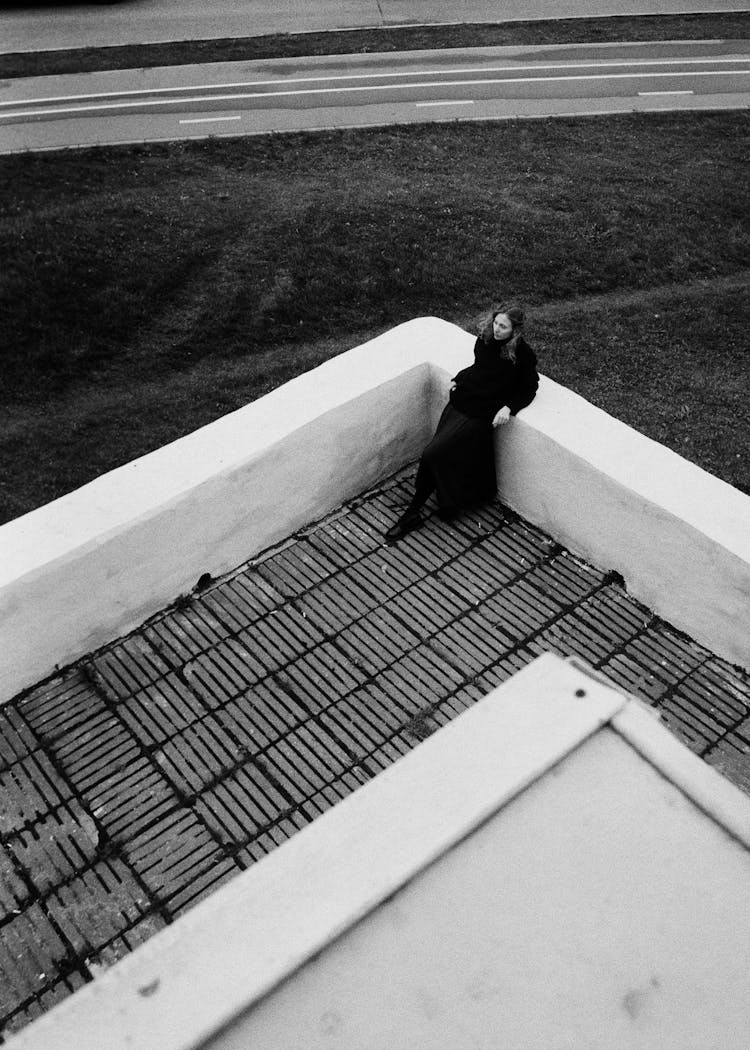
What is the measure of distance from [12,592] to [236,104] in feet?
64.1

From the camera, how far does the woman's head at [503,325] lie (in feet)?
18.6

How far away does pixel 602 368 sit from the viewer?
37.3ft

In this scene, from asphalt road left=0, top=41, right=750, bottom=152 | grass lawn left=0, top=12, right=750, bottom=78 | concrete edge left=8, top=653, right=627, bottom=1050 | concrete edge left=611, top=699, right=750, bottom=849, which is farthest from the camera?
grass lawn left=0, top=12, right=750, bottom=78

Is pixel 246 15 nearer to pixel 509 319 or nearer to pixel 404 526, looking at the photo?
pixel 509 319

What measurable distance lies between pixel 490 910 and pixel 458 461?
3.46m

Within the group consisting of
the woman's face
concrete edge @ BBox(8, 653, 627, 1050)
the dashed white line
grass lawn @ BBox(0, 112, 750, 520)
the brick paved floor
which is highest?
the dashed white line

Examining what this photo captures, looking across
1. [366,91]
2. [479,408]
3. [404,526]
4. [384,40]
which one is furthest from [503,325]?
[384,40]

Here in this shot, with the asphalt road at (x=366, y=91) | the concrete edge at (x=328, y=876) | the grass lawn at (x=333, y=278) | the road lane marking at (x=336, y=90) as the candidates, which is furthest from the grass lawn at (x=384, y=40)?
the concrete edge at (x=328, y=876)

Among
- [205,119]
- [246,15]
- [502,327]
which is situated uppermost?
[246,15]

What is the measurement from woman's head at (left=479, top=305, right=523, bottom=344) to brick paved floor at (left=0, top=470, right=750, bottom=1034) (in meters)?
1.14

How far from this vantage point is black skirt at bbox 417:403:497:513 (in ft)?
18.7

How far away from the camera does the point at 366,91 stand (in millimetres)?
22062

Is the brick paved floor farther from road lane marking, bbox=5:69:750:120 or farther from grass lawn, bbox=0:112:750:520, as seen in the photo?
road lane marking, bbox=5:69:750:120

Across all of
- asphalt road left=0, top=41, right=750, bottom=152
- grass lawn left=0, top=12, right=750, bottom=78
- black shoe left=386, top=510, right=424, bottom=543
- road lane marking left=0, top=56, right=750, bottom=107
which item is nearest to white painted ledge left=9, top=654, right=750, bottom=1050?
black shoe left=386, top=510, right=424, bottom=543
